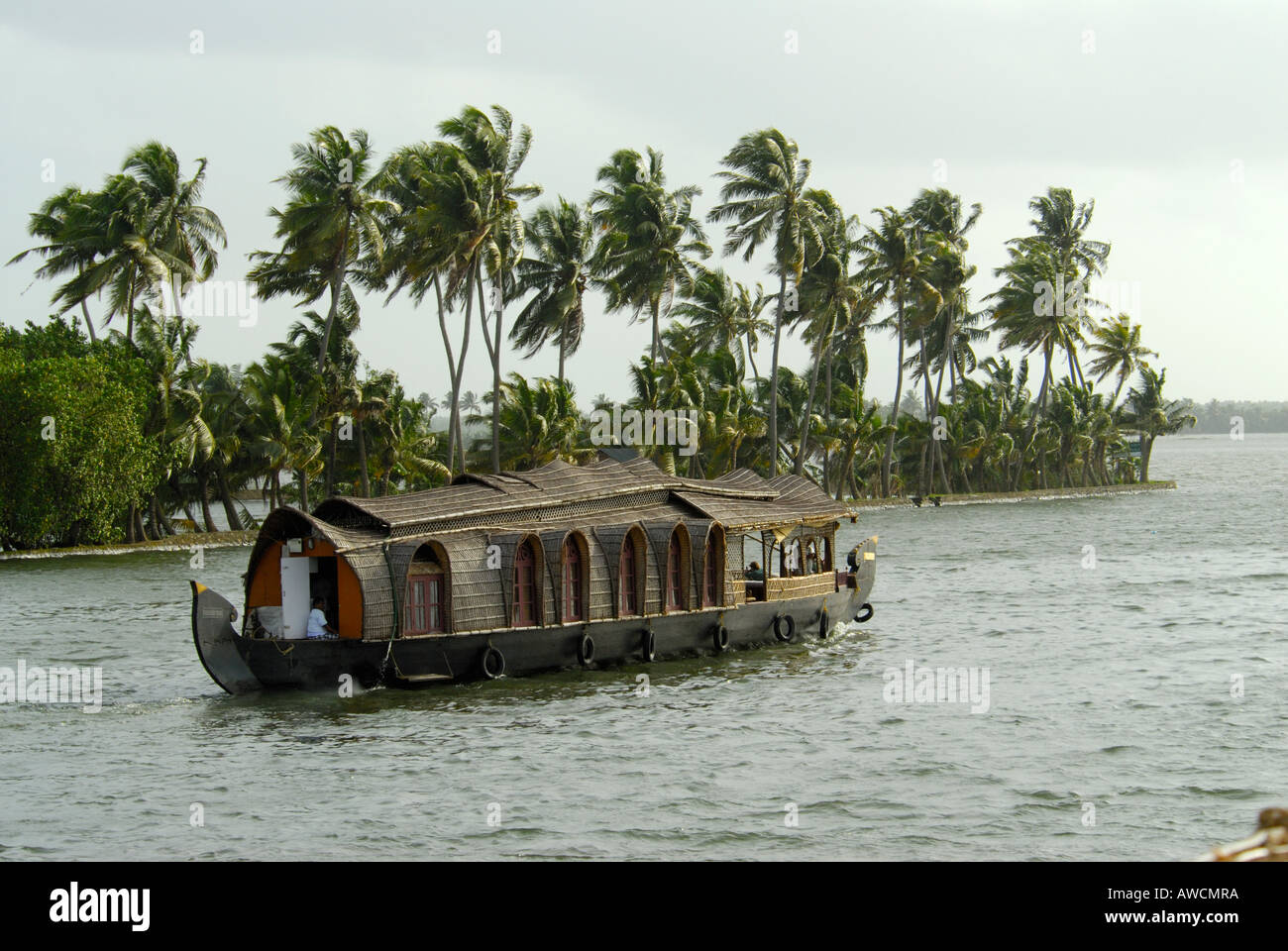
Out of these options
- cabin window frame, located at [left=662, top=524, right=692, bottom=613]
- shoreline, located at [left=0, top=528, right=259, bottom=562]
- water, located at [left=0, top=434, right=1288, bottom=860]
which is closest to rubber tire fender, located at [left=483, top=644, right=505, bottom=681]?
water, located at [left=0, top=434, right=1288, bottom=860]

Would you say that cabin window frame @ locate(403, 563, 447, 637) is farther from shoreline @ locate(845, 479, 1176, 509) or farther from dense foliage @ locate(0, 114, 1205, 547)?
shoreline @ locate(845, 479, 1176, 509)

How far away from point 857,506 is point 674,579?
45.3 metres

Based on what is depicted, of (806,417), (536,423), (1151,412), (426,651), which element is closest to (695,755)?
(426,651)

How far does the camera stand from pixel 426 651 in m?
17.8

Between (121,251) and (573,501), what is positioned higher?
(121,251)

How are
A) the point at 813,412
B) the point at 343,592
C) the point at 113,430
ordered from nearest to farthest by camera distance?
the point at 343,592, the point at 113,430, the point at 813,412

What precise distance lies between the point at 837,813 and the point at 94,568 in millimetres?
29535

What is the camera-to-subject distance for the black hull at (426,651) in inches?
679

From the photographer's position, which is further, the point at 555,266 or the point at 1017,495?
the point at 1017,495

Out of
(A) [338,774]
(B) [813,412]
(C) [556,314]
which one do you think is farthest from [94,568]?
(B) [813,412]

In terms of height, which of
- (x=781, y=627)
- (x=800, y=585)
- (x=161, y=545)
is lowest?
(x=781, y=627)

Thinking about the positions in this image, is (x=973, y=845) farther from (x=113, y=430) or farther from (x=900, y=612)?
(x=113, y=430)

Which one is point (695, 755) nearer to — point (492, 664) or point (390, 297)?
point (492, 664)

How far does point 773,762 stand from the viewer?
14773 mm
